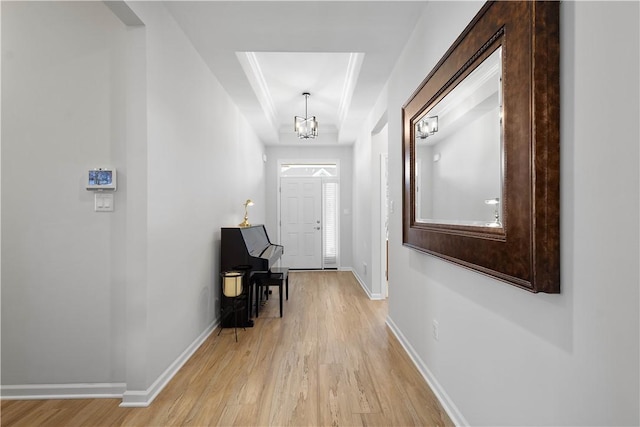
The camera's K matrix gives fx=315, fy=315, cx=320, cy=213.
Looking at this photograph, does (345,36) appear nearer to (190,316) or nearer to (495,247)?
(495,247)

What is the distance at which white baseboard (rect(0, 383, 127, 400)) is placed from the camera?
197 cm

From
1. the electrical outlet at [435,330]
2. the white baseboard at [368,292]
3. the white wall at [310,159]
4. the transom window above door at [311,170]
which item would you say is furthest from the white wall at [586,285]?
the transom window above door at [311,170]

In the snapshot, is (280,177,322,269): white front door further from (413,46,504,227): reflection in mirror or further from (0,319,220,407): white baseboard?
(0,319,220,407): white baseboard

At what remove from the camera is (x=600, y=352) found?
845 millimetres

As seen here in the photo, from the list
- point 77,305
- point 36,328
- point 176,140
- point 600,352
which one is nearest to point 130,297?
point 77,305

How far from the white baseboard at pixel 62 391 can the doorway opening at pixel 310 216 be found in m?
4.46

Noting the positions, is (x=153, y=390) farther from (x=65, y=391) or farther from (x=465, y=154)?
(x=465, y=154)

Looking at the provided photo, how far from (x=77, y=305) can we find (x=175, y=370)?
787 millimetres

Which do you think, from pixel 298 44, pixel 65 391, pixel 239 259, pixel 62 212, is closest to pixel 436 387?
pixel 239 259

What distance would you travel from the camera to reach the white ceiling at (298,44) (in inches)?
83.3

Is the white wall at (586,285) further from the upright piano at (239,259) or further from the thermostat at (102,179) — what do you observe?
the upright piano at (239,259)

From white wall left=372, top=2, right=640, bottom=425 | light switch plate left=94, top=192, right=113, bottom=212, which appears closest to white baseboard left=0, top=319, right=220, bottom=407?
light switch plate left=94, top=192, right=113, bottom=212

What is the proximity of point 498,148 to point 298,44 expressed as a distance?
1931 millimetres

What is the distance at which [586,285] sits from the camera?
886mm
